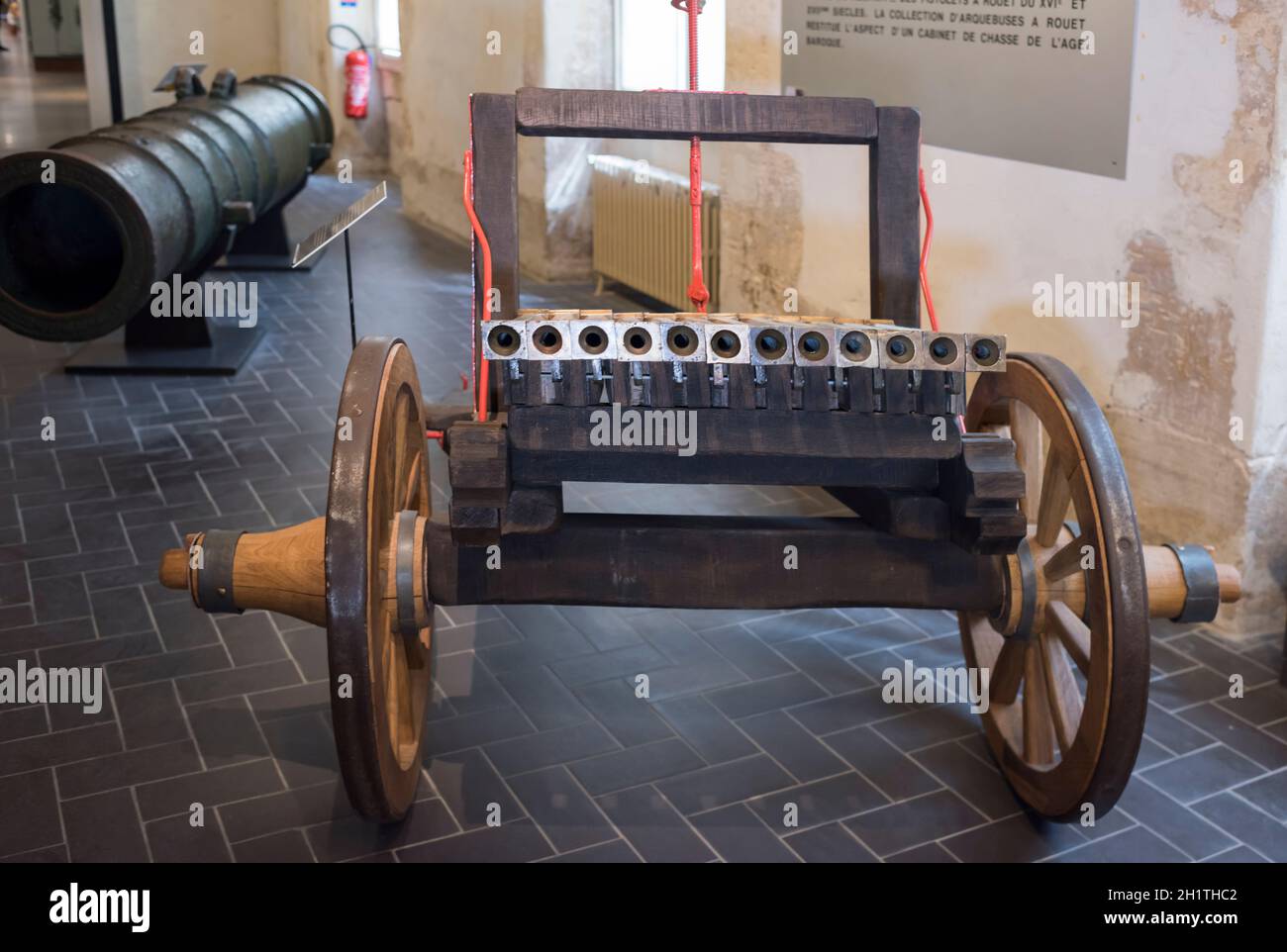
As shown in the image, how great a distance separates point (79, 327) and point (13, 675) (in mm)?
2293

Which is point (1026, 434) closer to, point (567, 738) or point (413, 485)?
point (567, 738)

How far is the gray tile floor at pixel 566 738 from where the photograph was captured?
3.33 metres

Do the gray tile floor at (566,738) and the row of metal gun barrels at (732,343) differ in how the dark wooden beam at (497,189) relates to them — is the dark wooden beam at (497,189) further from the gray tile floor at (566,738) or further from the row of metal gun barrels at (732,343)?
the gray tile floor at (566,738)

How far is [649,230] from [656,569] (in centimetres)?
537

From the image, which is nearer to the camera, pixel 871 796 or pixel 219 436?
pixel 871 796

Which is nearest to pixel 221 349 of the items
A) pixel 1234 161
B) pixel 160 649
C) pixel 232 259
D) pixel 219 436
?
pixel 219 436

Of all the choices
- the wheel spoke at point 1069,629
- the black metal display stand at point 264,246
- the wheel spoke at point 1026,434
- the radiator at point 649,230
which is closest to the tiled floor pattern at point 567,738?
the wheel spoke at point 1069,629

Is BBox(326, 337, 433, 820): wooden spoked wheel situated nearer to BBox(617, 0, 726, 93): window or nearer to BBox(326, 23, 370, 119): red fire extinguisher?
BBox(617, 0, 726, 93): window

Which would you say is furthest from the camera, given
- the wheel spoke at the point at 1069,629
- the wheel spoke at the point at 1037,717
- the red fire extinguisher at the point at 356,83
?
the red fire extinguisher at the point at 356,83

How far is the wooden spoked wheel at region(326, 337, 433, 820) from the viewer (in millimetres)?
2820

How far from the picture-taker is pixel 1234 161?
411 cm

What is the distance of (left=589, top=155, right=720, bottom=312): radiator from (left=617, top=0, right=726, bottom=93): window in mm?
517

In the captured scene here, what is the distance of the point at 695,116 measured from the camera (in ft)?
11.1

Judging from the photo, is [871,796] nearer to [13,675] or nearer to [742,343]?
[742,343]
